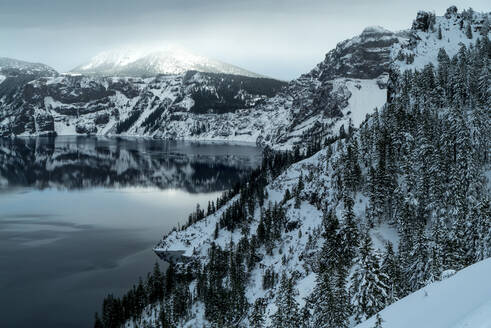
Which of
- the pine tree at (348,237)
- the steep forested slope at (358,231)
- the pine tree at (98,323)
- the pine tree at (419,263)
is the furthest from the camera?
the pine tree at (98,323)

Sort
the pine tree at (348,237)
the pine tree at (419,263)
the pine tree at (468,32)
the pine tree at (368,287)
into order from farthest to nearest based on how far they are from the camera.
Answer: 1. the pine tree at (468,32)
2. the pine tree at (348,237)
3. the pine tree at (419,263)
4. the pine tree at (368,287)

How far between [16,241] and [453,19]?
227 meters

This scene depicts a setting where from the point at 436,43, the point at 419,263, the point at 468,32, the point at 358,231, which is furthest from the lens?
the point at 436,43

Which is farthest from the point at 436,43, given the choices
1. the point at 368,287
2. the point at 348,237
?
the point at 368,287

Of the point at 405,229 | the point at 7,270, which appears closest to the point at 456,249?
the point at 405,229

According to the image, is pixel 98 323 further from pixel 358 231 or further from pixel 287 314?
pixel 358 231

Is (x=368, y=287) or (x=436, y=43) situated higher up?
(x=436, y=43)

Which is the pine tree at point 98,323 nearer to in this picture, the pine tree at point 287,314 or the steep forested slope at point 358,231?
the steep forested slope at point 358,231

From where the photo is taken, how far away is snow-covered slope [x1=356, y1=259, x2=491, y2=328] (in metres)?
17.9

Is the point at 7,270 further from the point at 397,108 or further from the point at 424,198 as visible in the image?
the point at 397,108

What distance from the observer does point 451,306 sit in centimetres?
2153

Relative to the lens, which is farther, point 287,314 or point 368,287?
point 287,314

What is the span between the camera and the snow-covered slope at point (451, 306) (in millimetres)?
17927

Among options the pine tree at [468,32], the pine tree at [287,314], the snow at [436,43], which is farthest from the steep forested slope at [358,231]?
the pine tree at [468,32]
